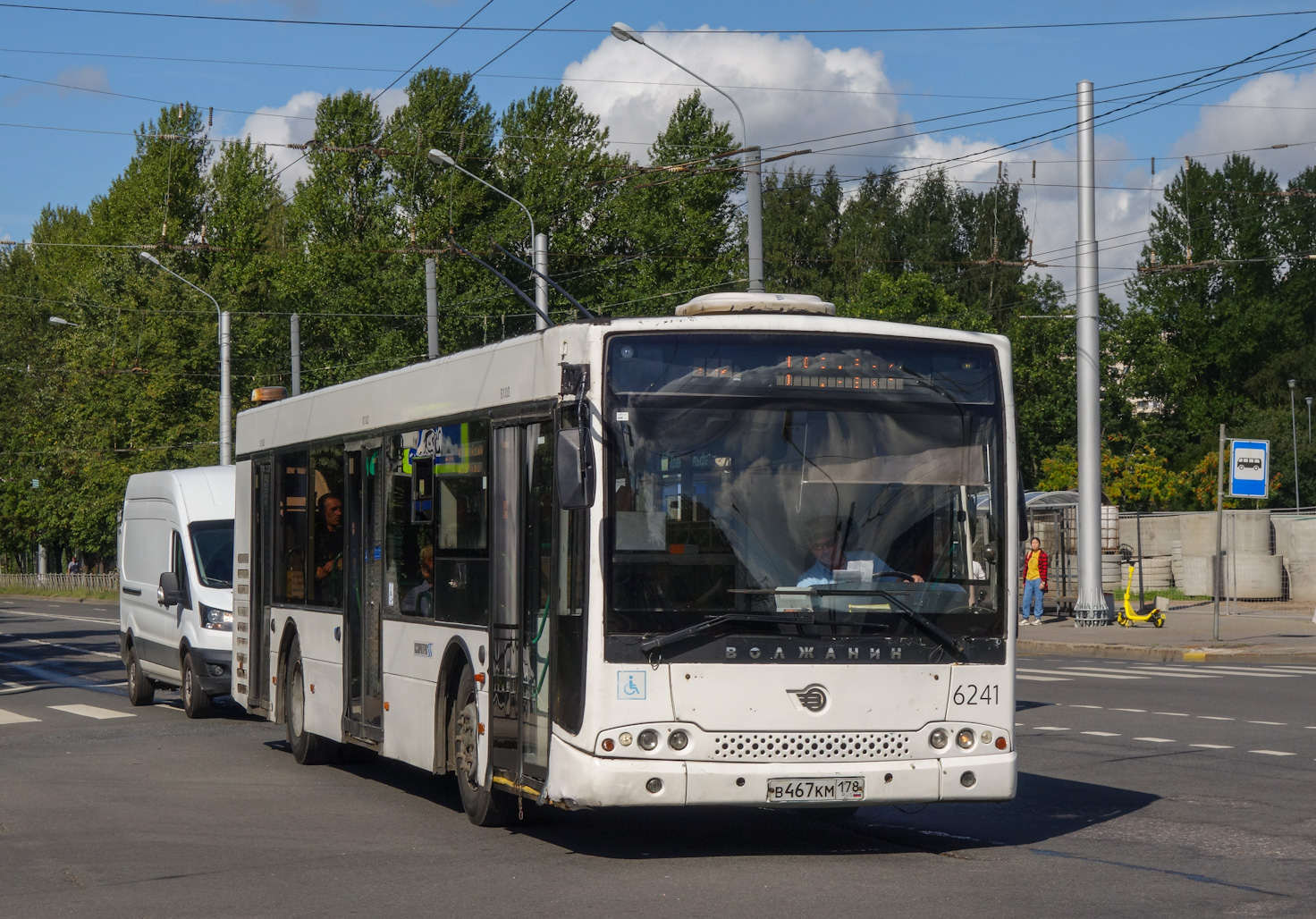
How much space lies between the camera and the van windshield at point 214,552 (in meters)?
18.1

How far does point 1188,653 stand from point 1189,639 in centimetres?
237

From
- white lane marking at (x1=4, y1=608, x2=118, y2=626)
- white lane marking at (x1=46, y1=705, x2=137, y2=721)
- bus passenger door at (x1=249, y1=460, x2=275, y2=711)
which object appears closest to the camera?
bus passenger door at (x1=249, y1=460, x2=275, y2=711)

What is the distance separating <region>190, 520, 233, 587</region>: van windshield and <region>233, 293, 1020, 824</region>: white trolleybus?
9.04 meters

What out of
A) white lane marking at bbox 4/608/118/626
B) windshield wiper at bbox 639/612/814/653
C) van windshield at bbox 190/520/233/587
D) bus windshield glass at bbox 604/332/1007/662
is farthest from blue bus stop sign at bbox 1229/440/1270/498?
white lane marking at bbox 4/608/118/626

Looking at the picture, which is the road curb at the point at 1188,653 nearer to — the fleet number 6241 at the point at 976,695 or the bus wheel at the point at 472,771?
the bus wheel at the point at 472,771

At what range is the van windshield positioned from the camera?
18.1 meters

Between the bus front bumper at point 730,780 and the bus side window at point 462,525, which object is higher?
the bus side window at point 462,525

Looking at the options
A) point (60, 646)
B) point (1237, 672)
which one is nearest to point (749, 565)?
point (1237, 672)

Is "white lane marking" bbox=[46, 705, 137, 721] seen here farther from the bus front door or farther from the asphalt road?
the bus front door

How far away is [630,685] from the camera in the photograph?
8.41m

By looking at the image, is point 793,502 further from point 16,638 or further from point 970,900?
point 16,638

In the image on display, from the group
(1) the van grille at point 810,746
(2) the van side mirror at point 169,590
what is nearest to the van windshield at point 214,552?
(2) the van side mirror at point 169,590

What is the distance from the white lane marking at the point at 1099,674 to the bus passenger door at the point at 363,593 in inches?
473

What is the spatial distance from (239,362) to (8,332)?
1050 inches
